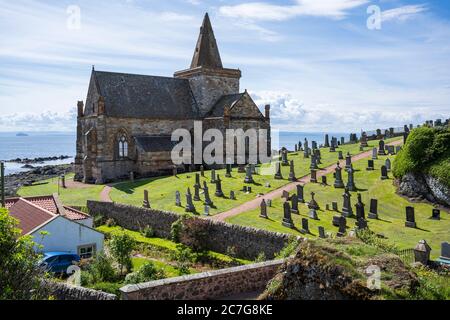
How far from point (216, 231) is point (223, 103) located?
2813 centimetres

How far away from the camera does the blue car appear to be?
61.7ft

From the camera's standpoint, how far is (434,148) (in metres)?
26.7

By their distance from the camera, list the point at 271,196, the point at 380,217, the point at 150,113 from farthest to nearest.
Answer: the point at 150,113, the point at 271,196, the point at 380,217

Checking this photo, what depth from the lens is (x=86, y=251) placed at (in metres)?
21.5

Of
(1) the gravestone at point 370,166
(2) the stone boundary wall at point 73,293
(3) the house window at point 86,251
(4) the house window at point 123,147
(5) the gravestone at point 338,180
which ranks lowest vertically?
(3) the house window at point 86,251

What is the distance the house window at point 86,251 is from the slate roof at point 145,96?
24.8 m

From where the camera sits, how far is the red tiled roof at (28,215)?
20.9 metres

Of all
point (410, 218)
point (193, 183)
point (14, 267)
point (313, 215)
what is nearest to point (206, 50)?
point (193, 183)

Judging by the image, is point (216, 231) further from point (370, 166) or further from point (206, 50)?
point (206, 50)

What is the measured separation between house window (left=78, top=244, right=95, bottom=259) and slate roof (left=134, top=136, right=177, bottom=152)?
77.0 ft

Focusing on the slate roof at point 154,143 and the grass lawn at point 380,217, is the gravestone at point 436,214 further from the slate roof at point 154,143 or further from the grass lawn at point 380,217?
the slate roof at point 154,143

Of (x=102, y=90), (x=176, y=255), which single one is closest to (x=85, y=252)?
(x=176, y=255)

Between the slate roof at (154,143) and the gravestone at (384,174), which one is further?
the slate roof at (154,143)

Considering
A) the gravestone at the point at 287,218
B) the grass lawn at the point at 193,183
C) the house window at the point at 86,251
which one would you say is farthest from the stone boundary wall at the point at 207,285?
the grass lawn at the point at 193,183
